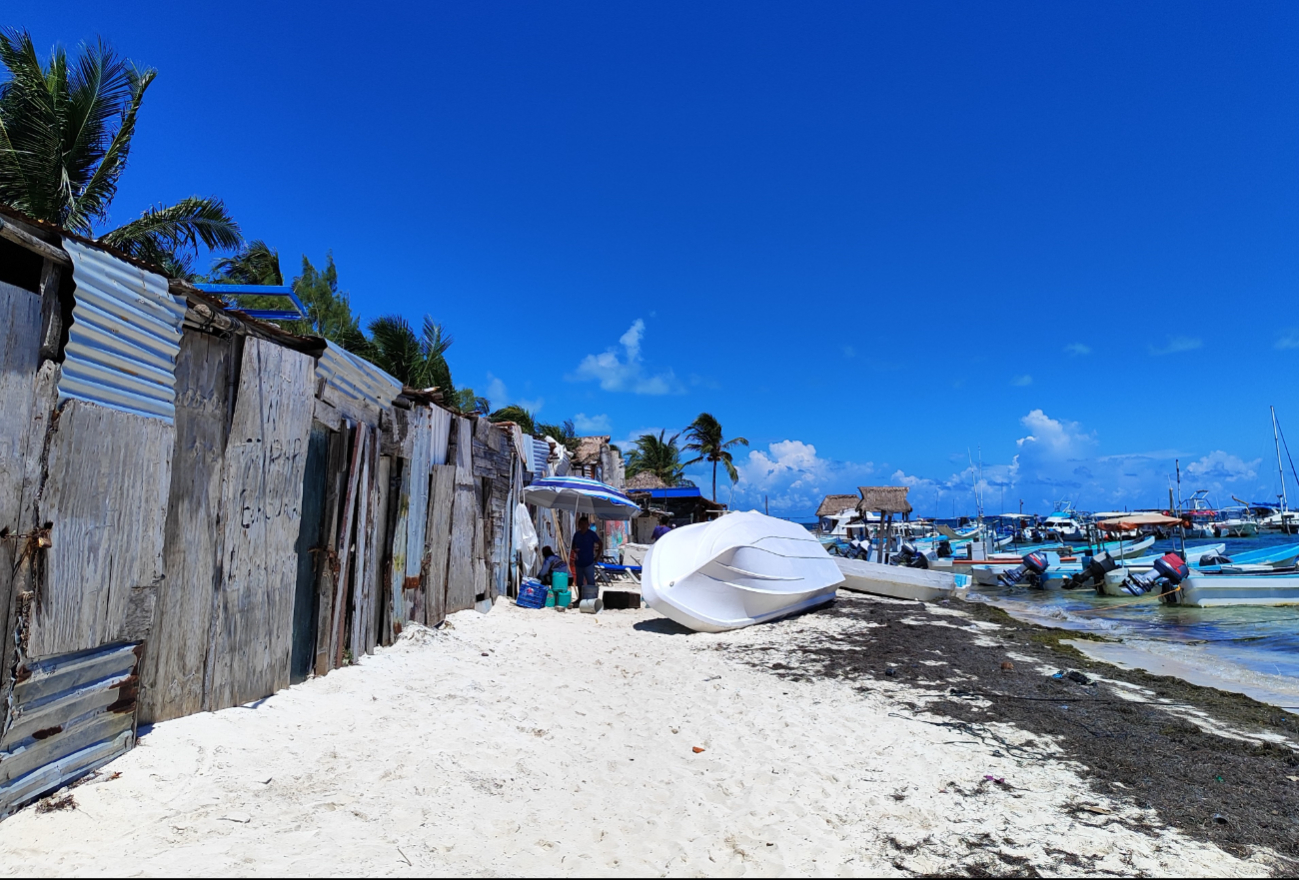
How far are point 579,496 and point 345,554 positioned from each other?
22.6ft

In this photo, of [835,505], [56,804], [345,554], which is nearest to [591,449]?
[345,554]

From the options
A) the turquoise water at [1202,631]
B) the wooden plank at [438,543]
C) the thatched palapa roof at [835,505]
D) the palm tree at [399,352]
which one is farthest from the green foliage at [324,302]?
the thatched palapa roof at [835,505]

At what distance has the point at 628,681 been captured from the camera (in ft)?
24.2

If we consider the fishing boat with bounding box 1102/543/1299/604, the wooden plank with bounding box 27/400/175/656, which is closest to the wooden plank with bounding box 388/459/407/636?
the wooden plank with bounding box 27/400/175/656

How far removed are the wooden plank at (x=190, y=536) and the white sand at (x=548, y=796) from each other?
25 cm

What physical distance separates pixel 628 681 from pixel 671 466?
38842 millimetres

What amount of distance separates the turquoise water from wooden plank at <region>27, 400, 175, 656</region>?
1218 centimetres

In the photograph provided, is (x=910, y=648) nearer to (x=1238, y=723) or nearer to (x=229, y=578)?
(x=1238, y=723)

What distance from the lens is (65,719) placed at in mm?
3361

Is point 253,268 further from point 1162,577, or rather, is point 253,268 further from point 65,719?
point 1162,577

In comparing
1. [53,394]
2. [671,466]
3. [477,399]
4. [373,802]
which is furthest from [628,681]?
[671,466]

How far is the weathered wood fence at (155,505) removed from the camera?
3.24 metres

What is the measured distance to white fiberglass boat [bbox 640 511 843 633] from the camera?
10.7 meters

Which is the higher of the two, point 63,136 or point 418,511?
point 63,136
